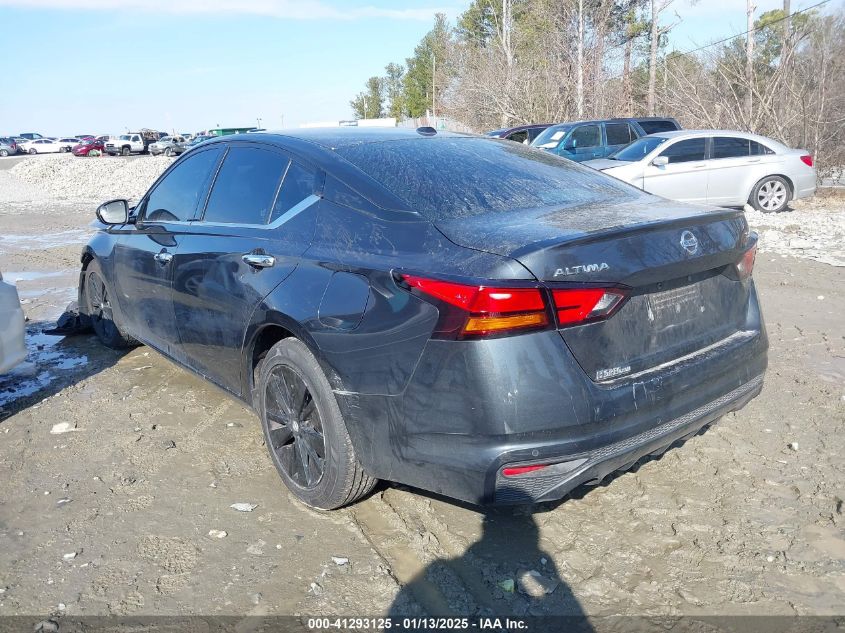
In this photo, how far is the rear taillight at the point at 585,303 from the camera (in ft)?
8.14

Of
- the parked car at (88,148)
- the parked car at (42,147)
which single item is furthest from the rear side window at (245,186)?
the parked car at (42,147)

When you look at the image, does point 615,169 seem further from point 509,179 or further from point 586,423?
point 586,423

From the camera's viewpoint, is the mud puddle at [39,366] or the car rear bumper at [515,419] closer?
the car rear bumper at [515,419]

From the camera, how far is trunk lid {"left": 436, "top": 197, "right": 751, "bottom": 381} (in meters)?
2.53

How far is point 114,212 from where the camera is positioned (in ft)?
16.8

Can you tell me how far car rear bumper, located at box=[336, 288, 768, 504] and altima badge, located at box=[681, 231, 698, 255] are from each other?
46cm

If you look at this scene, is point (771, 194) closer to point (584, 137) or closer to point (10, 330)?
point (584, 137)

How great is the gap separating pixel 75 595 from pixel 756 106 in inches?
758

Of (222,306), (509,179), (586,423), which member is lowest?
(586,423)

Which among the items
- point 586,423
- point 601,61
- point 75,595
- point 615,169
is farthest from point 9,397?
point 601,61

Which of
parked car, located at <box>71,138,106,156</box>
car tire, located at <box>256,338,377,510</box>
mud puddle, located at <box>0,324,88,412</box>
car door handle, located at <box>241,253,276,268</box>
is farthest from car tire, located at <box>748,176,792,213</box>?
parked car, located at <box>71,138,106,156</box>

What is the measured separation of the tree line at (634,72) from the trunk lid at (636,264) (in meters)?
16.4

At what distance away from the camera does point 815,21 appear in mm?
18391

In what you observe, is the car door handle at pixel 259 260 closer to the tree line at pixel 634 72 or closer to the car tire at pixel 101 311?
the car tire at pixel 101 311
